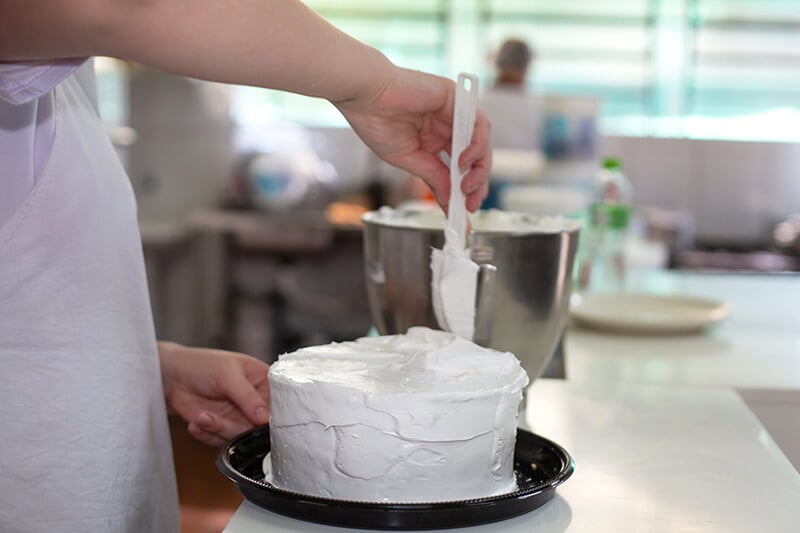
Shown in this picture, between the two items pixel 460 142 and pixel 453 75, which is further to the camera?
pixel 453 75

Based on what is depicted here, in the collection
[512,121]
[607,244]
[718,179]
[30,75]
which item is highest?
[30,75]

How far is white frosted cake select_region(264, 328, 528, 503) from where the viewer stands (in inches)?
28.2

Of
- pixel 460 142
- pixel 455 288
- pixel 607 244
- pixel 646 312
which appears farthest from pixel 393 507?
pixel 607 244

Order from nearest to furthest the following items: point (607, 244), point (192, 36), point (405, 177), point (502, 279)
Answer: point (192, 36) < point (502, 279) < point (607, 244) < point (405, 177)

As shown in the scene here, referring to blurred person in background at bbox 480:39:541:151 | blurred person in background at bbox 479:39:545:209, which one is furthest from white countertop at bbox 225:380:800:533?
blurred person in background at bbox 480:39:541:151

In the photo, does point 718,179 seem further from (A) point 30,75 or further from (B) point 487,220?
(A) point 30,75

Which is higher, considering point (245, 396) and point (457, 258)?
point (457, 258)

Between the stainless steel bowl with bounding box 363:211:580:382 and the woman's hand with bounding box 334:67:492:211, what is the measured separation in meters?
0.06

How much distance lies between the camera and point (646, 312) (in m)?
1.79

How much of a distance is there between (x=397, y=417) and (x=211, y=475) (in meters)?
2.54

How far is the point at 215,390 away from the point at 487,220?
0.37 m

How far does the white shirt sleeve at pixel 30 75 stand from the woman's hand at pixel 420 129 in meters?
0.23

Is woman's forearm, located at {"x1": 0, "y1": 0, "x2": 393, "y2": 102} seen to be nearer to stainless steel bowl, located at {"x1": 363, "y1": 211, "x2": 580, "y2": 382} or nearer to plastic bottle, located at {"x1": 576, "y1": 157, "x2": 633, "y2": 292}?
stainless steel bowl, located at {"x1": 363, "y1": 211, "x2": 580, "y2": 382}

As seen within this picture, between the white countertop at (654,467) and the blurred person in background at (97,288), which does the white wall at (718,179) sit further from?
the blurred person in background at (97,288)
